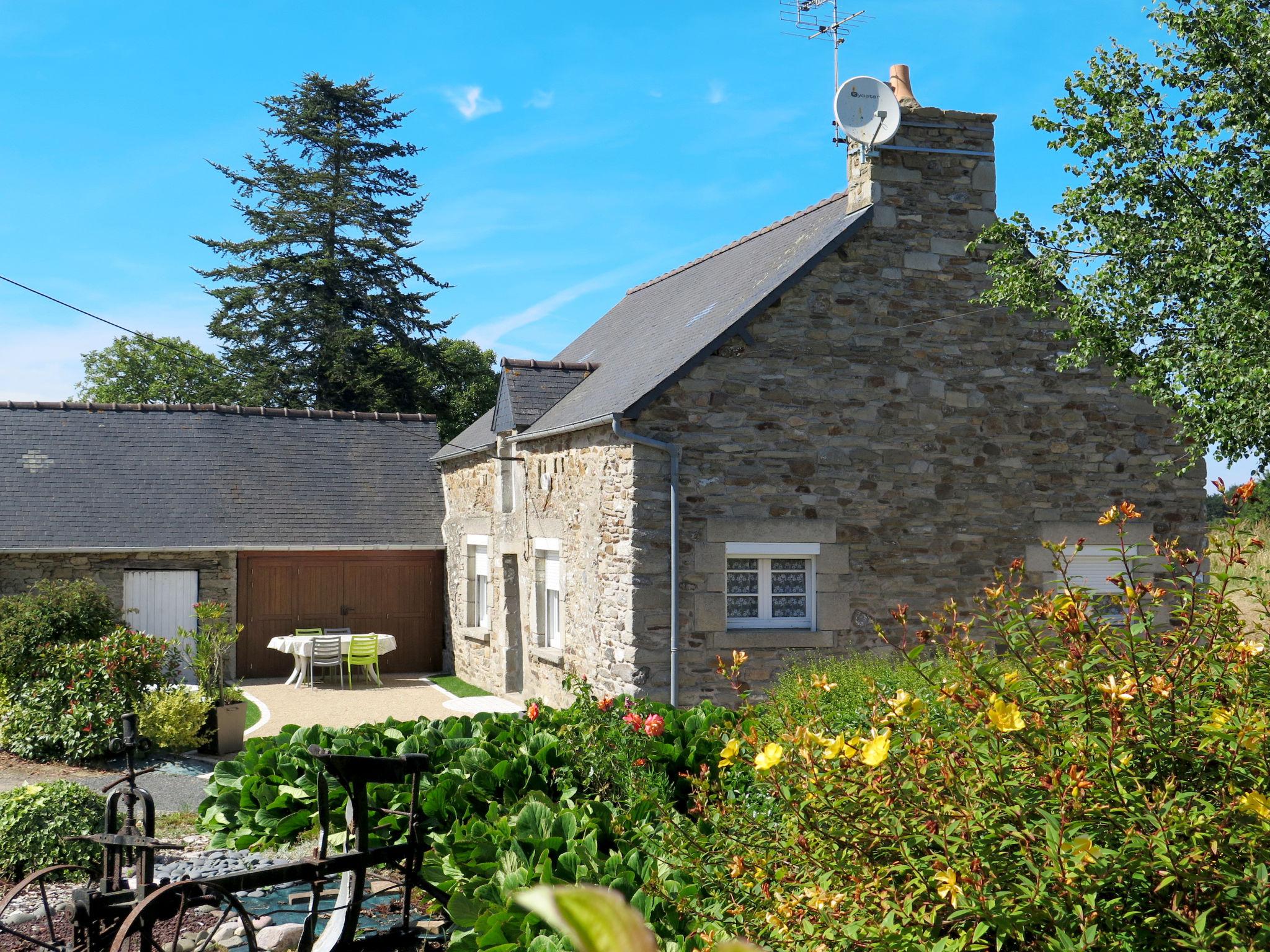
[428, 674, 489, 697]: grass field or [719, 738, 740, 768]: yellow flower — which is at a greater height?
[719, 738, 740, 768]: yellow flower

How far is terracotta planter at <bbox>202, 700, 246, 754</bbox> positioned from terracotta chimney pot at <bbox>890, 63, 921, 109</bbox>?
31.5ft

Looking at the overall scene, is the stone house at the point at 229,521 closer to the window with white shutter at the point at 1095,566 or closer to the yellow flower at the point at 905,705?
the window with white shutter at the point at 1095,566

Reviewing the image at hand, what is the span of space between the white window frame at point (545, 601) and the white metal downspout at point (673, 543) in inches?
117

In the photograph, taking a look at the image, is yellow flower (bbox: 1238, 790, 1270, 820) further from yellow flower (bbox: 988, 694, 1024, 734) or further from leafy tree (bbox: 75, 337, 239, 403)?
leafy tree (bbox: 75, 337, 239, 403)

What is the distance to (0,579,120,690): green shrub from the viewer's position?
1160 cm

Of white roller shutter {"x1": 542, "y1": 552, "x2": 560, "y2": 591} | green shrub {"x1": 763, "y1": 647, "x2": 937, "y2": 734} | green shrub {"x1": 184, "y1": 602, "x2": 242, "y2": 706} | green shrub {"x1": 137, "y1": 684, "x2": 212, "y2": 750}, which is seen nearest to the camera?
green shrub {"x1": 763, "y1": 647, "x2": 937, "y2": 734}

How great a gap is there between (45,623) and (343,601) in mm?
7190

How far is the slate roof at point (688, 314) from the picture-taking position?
1132 centimetres

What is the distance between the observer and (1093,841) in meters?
2.93

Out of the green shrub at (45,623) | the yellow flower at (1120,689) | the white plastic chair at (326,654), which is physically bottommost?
the white plastic chair at (326,654)

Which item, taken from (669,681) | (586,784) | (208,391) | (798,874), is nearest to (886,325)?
(669,681)

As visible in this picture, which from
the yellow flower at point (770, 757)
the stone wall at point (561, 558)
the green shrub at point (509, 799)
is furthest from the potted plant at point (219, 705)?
the yellow flower at point (770, 757)

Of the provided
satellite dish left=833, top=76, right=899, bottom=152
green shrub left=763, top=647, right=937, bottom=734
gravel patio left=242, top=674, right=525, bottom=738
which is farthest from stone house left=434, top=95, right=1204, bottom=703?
gravel patio left=242, top=674, right=525, bottom=738

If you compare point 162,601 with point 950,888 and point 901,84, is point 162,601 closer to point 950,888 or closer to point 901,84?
point 901,84
